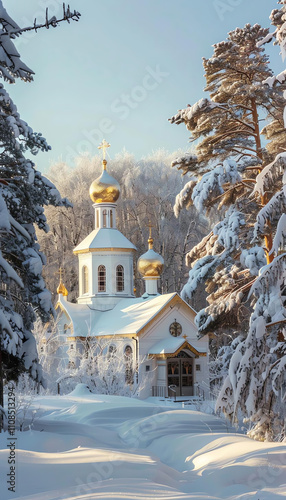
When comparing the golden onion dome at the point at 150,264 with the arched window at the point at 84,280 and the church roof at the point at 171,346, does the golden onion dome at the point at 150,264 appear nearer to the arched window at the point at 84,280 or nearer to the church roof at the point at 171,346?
the arched window at the point at 84,280

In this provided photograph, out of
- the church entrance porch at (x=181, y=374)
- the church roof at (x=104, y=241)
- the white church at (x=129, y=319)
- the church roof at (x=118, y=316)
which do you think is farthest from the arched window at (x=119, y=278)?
the church entrance porch at (x=181, y=374)

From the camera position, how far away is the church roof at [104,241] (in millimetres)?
35656

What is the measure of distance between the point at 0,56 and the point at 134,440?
7.08 meters

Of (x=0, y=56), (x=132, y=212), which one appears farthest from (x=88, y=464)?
(x=132, y=212)

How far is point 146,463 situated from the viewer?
28.4 feet

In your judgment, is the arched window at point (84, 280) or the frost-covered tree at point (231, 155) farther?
the arched window at point (84, 280)

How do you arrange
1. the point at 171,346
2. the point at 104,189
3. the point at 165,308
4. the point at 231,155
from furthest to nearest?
1. the point at 104,189
2. the point at 165,308
3. the point at 171,346
4. the point at 231,155

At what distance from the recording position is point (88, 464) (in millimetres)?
7980

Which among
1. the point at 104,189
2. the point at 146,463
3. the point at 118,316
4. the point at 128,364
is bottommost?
the point at 146,463

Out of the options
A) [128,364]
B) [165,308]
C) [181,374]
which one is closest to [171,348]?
[181,374]

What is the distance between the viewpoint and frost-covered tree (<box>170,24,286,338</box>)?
15.1 m

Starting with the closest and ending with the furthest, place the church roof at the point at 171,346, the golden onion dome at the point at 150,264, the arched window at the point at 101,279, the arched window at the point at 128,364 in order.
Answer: the arched window at the point at 128,364 < the church roof at the point at 171,346 < the golden onion dome at the point at 150,264 < the arched window at the point at 101,279

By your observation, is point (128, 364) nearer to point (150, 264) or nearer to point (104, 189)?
point (150, 264)

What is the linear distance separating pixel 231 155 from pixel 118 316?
60.9 ft
